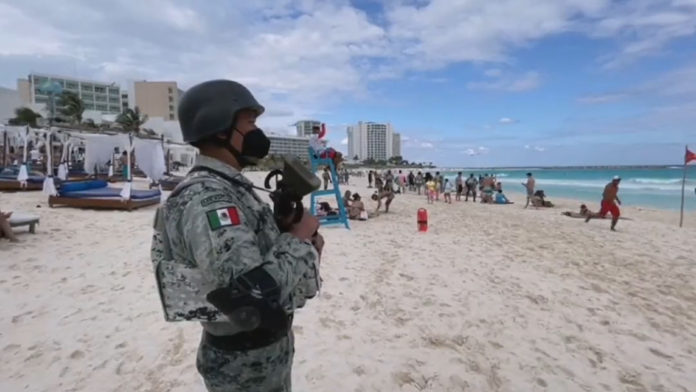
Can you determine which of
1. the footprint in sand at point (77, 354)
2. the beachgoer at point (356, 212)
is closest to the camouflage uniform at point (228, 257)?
the footprint in sand at point (77, 354)

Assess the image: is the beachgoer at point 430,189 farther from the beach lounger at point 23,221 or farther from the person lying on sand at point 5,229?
the person lying on sand at point 5,229

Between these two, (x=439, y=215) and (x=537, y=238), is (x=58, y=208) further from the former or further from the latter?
(x=537, y=238)

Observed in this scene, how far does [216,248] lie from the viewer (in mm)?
1103

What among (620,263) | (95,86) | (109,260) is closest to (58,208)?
(109,260)

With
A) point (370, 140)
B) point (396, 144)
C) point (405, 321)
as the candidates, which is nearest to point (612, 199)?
point (405, 321)

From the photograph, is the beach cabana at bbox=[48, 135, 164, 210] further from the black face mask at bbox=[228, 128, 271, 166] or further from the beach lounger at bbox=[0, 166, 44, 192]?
the black face mask at bbox=[228, 128, 271, 166]

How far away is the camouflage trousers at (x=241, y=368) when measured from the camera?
1.38 meters

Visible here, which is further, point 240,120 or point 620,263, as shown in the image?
point 620,263

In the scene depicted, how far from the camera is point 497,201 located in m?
21.6

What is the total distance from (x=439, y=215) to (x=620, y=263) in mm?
7006

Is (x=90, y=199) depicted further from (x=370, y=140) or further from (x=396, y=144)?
(x=396, y=144)

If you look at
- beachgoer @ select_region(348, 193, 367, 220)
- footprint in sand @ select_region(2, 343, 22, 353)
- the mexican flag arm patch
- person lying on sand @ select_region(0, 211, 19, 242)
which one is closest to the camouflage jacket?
the mexican flag arm patch

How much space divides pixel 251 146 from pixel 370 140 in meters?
155

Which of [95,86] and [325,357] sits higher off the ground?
[95,86]
